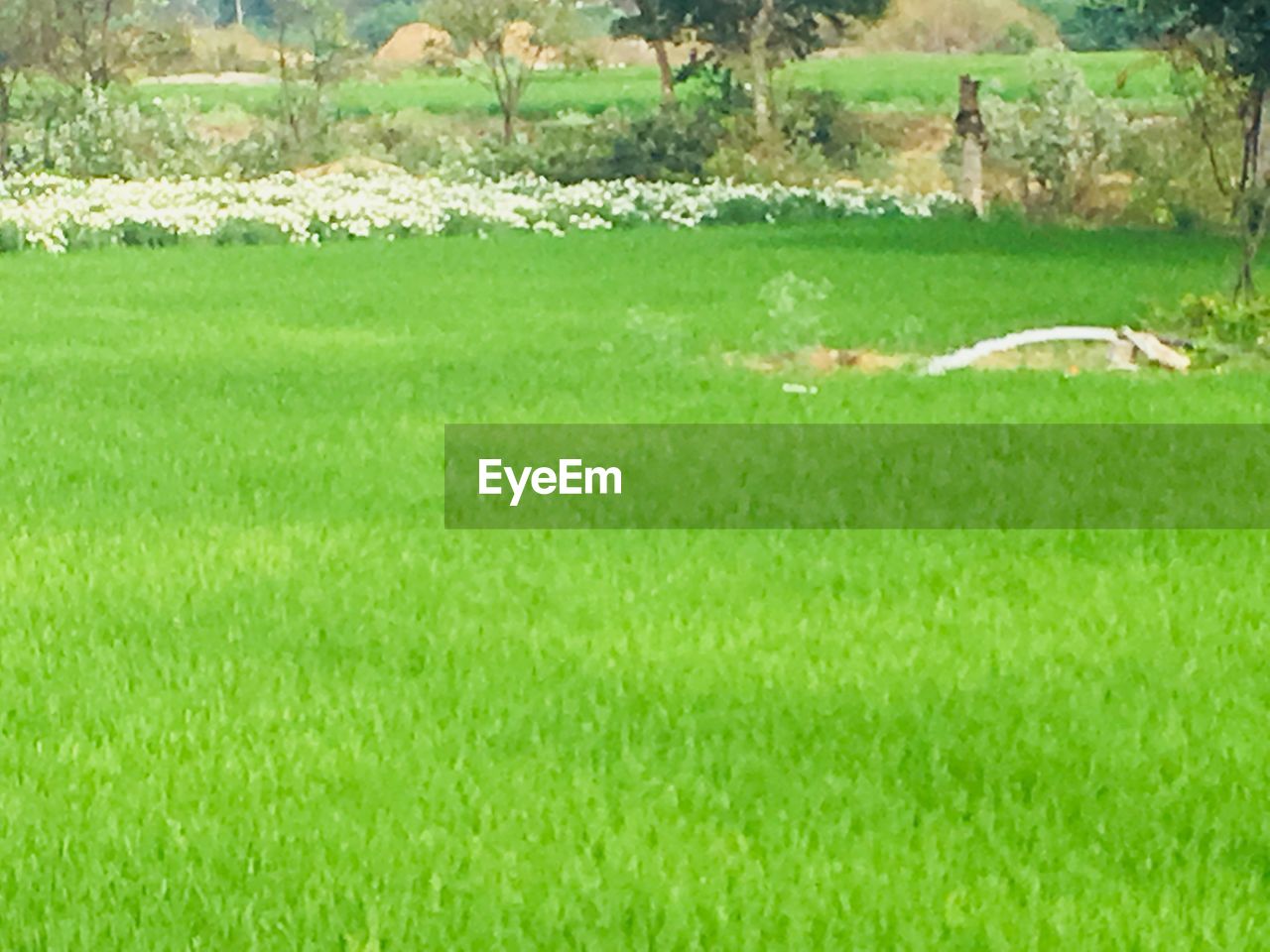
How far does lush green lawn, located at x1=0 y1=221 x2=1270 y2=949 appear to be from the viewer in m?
5.30

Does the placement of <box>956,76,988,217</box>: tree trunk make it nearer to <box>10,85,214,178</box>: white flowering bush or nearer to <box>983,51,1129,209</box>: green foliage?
<box>983,51,1129,209</box>: green foliage

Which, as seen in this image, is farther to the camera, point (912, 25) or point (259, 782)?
point (912, 25)

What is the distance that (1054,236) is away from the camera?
26.7m

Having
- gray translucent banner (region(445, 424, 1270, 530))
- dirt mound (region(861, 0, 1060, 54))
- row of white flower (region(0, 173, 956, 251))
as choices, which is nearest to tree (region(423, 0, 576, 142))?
row of white flower (region(0, 173, 956, 251))

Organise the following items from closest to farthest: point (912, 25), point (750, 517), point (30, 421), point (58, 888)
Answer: point (58, 888), point (750, 517), point (30, 421), point (912, 25)

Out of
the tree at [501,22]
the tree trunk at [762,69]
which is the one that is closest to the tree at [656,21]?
the tree at [501,22]

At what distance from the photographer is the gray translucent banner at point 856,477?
9.88 meters

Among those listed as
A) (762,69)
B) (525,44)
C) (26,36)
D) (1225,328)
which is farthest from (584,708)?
(525,44)

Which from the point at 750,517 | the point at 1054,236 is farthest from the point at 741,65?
the point at 750,517

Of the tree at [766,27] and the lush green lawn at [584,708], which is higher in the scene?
the tree at [766,27]

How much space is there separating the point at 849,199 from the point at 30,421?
20380 millimetres

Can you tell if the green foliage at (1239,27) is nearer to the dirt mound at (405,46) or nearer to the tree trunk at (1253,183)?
the tree trunk at (1253,183)

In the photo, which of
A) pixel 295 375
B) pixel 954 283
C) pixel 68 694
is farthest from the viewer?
pixel 954 283

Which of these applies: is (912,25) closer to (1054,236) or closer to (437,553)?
(1054,236)
